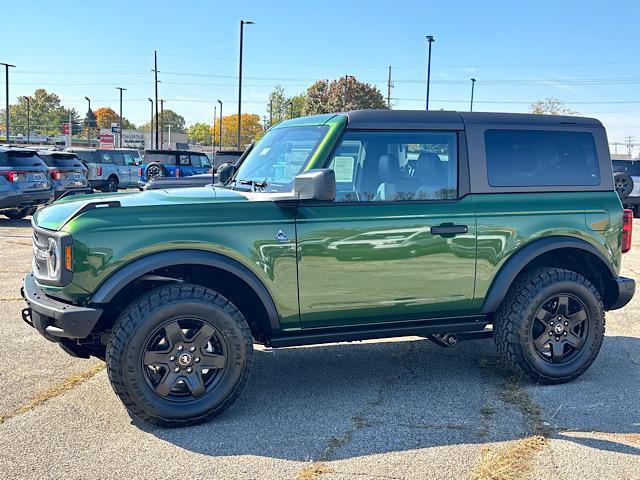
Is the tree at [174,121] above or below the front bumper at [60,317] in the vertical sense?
above

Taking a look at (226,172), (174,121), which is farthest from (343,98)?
(174,121)

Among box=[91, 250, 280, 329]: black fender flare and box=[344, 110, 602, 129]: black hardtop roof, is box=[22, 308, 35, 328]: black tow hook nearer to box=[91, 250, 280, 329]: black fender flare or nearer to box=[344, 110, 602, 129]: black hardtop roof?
box=[91, 250, 280, 329]: black fender flare

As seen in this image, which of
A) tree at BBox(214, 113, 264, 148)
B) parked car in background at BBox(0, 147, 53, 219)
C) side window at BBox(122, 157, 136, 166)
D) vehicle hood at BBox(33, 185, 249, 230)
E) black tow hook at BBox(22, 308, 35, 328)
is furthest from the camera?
tree at BBox(214, 113, 264, 148)

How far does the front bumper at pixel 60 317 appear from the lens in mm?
3820

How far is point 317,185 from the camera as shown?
13.1 ft

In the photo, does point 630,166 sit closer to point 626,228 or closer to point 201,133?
point 626,228

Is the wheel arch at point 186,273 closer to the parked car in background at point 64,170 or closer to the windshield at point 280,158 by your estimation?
the windshield at point 280,158

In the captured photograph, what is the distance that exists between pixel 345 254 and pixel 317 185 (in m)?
0.55

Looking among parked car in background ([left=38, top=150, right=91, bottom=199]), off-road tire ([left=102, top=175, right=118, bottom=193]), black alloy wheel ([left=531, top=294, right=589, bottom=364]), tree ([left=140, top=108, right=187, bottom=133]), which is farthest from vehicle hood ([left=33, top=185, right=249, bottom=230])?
tree ([left=140, top=108, right=187, bottom=133])

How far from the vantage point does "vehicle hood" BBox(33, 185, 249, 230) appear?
13.3 ft

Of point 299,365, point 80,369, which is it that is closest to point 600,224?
point 299,365

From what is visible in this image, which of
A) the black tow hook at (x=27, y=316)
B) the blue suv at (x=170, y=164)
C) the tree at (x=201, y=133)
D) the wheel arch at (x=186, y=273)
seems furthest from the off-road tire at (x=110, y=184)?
the tree at (x=201, y=133)

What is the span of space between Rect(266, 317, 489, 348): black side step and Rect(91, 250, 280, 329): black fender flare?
7.3 inches

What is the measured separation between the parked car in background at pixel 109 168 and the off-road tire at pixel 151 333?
2151 centimetres
